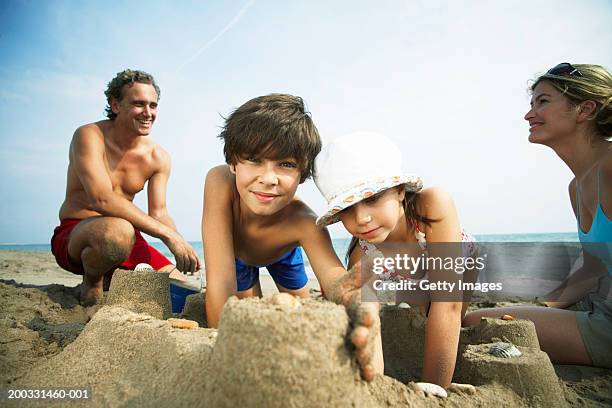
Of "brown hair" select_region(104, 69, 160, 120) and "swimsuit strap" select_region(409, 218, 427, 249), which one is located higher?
"brown hair" select_region(104, 69, 160, 120)

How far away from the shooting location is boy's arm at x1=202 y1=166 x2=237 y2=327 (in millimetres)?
2596

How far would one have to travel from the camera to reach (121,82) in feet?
15.2

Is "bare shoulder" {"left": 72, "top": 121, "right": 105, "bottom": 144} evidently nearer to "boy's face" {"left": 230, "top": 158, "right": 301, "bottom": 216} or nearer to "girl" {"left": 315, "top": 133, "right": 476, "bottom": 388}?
"boy's face" {"left": 230, "top": 158, "right": 301, "bottom": 216}

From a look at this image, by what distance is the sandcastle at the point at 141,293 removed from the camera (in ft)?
7.86

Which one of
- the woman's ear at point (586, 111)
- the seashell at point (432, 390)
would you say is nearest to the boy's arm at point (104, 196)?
the seashell at point (432, 390)

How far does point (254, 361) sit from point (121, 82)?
14.5 feet

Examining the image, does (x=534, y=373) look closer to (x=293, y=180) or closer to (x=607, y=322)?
(x=607, y=322)

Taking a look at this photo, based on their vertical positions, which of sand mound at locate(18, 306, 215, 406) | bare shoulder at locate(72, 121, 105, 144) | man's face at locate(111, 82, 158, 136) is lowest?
sand mound at locate(18, 306, 215, 406)

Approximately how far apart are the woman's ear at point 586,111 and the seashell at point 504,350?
185 centimetres

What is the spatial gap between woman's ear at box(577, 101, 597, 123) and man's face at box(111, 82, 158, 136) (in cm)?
400

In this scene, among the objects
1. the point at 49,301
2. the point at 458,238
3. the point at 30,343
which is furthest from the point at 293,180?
the point at 49,301

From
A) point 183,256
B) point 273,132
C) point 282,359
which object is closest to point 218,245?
point 183,256

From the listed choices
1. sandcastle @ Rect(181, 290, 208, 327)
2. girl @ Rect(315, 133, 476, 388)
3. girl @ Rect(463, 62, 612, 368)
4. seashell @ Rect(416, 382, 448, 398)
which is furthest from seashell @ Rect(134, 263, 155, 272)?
girl @ Rect(463, 62, 612, 368)

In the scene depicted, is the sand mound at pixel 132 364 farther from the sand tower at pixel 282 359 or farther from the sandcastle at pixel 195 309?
the sandcastle at pixel 195 309
